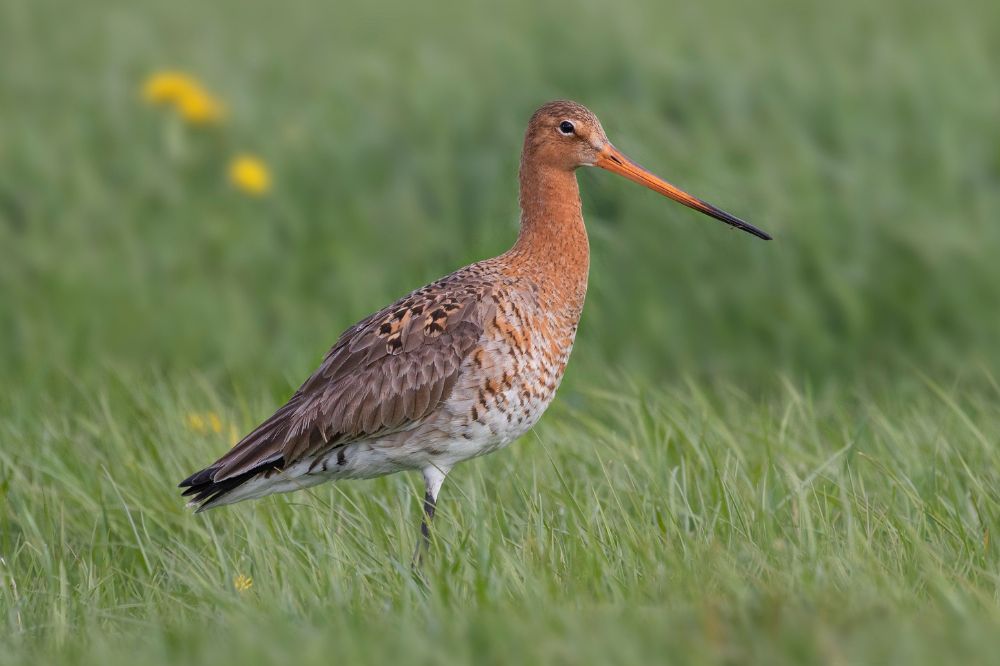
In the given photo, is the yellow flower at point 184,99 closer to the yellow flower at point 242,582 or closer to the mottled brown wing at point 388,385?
the mottled brown wing at point 388,385

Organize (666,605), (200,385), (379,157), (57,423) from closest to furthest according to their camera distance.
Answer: (666,605)
(57,423)
(200,385)
(379,157)

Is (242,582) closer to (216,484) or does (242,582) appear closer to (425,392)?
(216,484)

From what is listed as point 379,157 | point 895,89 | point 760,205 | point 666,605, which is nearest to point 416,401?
point 666,605

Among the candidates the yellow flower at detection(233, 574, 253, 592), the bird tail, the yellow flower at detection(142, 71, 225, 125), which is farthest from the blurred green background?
the yellow flower at detection(233, 574, 253, 592)


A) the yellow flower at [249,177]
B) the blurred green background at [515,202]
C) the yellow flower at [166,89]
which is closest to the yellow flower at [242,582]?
the blurred green background at [515,202]

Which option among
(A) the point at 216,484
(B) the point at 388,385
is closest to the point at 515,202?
(B) the point at 388,385

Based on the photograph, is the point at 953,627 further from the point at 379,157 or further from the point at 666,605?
the point at 379,157

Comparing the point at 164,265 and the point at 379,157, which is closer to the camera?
the point at 164,265

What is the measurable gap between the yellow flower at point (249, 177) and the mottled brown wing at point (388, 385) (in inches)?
190

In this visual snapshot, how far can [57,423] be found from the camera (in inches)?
264

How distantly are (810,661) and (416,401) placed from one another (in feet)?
7.19

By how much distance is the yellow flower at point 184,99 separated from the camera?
1082cm

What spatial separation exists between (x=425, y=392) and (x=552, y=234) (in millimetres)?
846

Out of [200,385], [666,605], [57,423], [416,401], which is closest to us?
[666,605]
